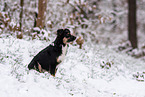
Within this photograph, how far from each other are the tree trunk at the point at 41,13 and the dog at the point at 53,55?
3379 millimetres

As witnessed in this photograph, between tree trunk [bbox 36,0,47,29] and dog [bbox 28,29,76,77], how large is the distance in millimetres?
3379

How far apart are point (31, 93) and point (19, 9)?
6.56 metres

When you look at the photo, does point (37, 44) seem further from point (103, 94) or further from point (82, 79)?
point (103, 94)

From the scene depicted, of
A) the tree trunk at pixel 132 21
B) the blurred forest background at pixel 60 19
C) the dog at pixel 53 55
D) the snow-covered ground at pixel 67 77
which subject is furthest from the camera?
the tree trunk at pixel 132 21

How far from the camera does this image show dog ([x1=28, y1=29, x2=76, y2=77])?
5355 millimetres

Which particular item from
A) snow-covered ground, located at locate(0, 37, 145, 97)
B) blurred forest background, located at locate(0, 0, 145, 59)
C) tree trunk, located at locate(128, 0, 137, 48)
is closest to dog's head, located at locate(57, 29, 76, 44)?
snow-covered ground, located at locate(0, 37, 145, 97)

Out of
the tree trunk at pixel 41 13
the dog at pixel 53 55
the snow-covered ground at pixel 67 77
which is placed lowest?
the snow-covered ground at pixel 67 77

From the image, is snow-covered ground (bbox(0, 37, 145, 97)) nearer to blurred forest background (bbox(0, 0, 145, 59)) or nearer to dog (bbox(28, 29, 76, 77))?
dog (bbox(28, 29, 76, 77))

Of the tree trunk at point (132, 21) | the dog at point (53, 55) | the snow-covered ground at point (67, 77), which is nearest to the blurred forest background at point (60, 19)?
the tree trunk at point (132, 21)

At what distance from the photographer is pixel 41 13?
8562 millimetres

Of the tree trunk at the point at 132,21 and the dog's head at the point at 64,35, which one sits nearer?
the dog's head at the point at 64,35

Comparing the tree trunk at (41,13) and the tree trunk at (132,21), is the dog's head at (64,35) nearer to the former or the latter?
the tree trunk at (41,13)

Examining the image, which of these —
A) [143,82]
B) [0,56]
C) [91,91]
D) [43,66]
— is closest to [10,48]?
[0,56]

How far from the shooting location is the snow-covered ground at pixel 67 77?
4.57m
